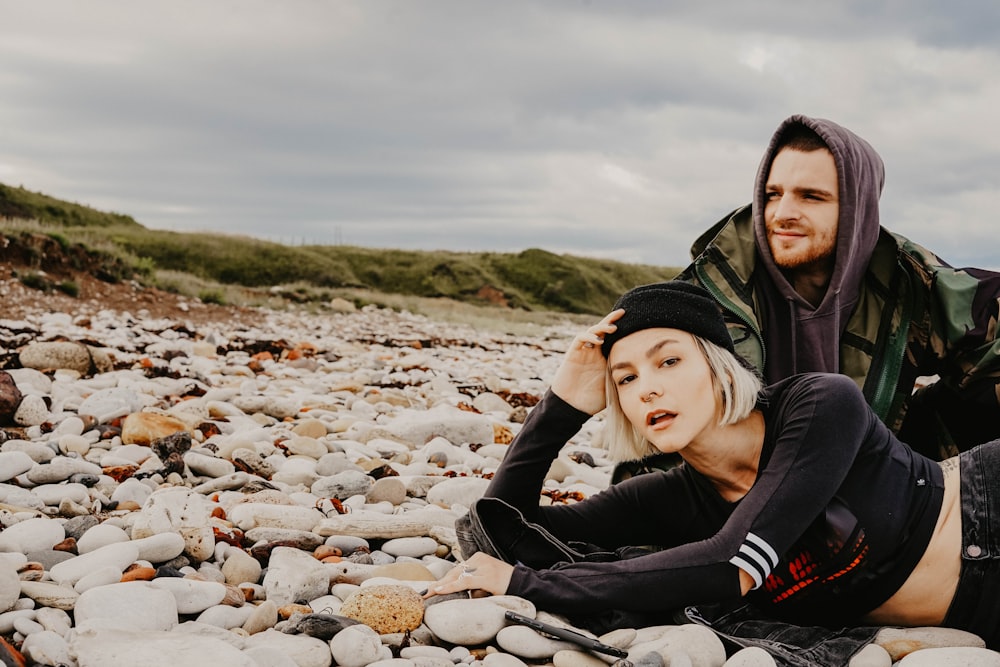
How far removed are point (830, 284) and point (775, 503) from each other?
206 centimetres

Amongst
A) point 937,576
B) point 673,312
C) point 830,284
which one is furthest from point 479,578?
point 830,284

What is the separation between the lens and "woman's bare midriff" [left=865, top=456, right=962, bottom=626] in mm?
2812

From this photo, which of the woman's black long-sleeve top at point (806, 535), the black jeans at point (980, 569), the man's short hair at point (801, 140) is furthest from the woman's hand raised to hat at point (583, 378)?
the man's short hair at point (801, 140)

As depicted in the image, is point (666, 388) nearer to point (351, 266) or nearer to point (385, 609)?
point (385, 609)

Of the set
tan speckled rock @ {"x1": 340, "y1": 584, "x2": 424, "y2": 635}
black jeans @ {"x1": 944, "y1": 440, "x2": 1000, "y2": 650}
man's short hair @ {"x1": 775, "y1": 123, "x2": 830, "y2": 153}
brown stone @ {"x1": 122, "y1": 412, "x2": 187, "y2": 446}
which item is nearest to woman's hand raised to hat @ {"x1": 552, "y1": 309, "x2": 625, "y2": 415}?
tan speckled rock @ {"x1": 340, "y1": 584, "x2": 424, "y2": 635}

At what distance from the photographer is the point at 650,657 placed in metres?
2.55

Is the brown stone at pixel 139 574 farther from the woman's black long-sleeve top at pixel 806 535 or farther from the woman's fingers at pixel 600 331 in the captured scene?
the woman's fingers at pixel 600 331

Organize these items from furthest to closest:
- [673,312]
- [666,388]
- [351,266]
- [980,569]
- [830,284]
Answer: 1. [351,266]
2. [830,284]
3. [673,312]
4. [666,388]
5. [980,569]

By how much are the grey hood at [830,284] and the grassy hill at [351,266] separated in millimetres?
32397

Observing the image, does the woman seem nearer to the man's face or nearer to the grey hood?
the grey hood

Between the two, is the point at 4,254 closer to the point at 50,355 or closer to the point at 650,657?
the point at 50,355

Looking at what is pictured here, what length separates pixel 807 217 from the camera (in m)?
4.48

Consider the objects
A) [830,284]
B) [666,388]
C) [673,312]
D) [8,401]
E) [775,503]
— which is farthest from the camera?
[8,401]

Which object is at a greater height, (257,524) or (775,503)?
(775,503)
